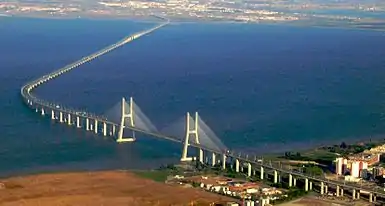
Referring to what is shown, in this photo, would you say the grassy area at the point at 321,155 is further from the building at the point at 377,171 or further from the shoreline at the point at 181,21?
the shoreline at the point at 181,21

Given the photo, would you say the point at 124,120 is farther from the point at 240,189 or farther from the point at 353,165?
the point at 353,165

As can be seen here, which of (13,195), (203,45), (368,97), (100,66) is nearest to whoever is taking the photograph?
(13,195)

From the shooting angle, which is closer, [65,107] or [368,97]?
[65,107]

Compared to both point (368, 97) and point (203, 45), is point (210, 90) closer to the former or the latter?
point (368, 97)

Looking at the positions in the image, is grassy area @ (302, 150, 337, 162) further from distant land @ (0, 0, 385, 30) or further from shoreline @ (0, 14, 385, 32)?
distant land @ (0, 0, 385, 30)

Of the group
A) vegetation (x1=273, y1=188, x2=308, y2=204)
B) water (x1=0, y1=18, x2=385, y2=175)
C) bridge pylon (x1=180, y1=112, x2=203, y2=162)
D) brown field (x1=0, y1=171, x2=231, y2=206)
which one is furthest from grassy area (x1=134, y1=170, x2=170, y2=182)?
vegetation (x1=273, y1=188, x2=308, y2=204)

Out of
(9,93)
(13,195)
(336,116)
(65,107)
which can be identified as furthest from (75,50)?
(13,195)

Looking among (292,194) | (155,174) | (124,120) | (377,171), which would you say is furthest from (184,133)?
(377,171)
